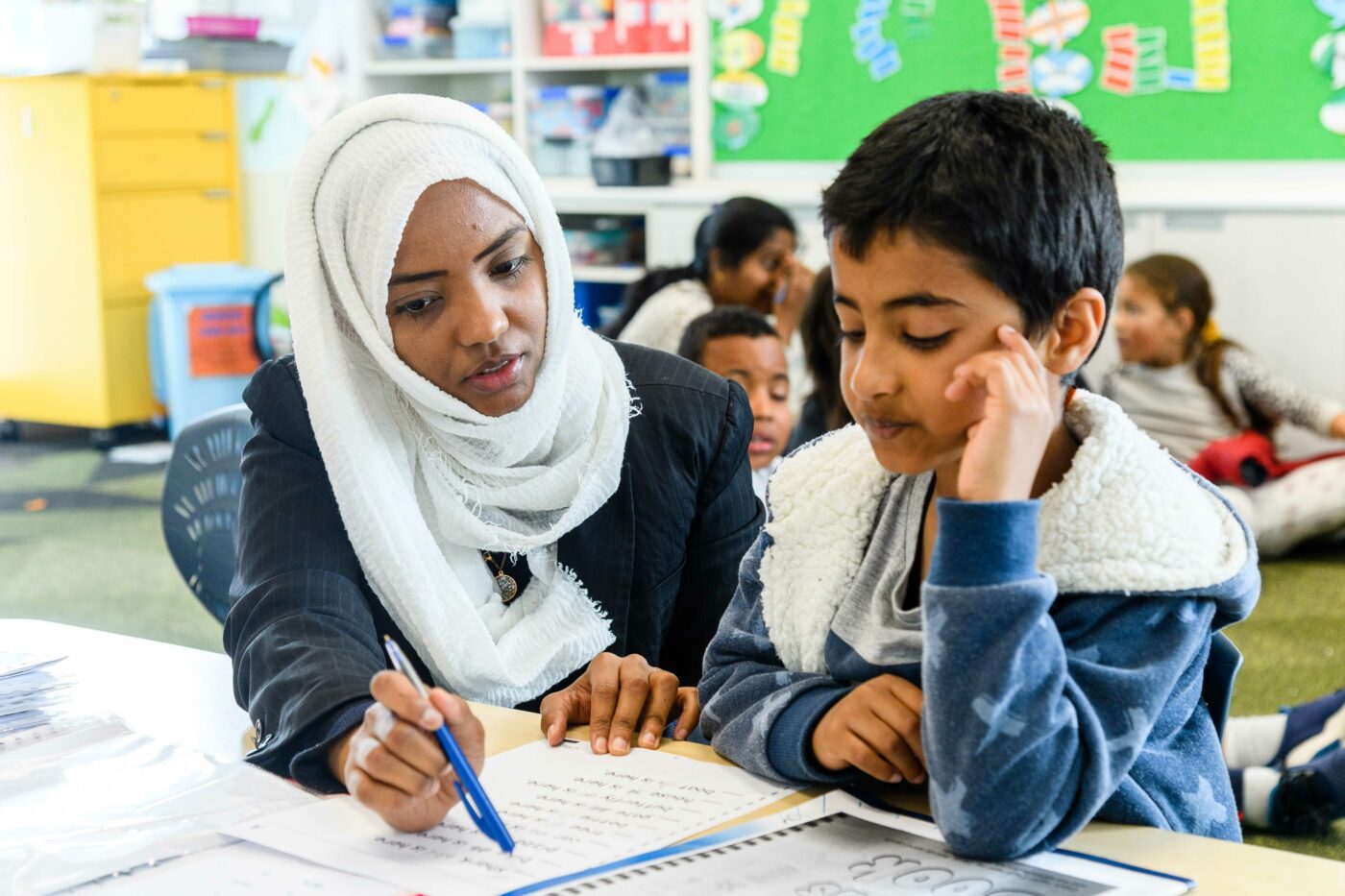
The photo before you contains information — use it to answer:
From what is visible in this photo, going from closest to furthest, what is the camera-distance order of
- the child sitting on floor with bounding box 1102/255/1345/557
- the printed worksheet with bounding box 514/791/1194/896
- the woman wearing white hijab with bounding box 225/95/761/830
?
1. the printed worksheet with bounding box 514/791/1194/896
2. the woman wearing white hijab with bounding box 225/95/761/830
3. the child sitting on floor with bounding box 1102/255/1345/557

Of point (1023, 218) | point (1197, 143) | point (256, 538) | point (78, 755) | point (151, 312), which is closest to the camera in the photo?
point (1023, 218)

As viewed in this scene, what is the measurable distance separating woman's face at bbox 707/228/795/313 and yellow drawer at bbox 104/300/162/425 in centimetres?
287

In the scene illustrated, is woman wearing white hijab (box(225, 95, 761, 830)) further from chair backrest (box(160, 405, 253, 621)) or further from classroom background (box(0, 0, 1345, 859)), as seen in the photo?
classroom background (box(0, 0, 1345, 859))

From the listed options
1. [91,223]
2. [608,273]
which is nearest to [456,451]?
[608,273]

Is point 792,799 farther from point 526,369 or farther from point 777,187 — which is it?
point 777,187

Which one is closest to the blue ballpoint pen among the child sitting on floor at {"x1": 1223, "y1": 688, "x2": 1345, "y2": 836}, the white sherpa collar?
the white sherpa collar

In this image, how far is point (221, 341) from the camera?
550cm

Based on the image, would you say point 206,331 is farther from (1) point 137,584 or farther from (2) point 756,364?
(2) point 756,364

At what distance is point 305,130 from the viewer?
6.22m

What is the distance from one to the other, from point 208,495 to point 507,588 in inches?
20.9

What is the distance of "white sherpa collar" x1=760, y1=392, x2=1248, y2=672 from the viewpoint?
90 centimetres

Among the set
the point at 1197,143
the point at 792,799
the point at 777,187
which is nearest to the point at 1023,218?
the point at 792,799

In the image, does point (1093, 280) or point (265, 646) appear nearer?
point (1093, 280)

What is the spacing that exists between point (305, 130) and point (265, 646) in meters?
5.36
